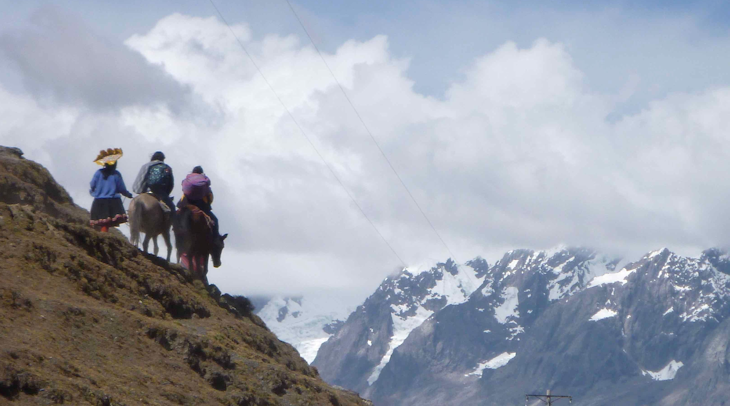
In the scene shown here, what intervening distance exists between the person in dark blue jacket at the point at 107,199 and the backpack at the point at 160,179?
0.77 m

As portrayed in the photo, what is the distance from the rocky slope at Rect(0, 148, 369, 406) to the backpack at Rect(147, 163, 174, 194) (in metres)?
2.95

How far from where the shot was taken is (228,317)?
88.3 feet

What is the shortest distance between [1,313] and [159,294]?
627 cm

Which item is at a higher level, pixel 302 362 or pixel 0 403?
pixel 302 362

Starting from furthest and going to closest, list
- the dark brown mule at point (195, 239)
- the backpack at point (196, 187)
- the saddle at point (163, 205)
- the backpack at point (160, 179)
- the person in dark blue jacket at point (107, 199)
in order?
1. the backpack at point (196, 187)
2. the dark brown mule at point (195, 239)
3. the backpack at point (160, 179)
4. the saddle at point (163, 205)
5. the person in dark blue jacket at point (107, 199)

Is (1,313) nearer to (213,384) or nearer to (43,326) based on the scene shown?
(43,326)

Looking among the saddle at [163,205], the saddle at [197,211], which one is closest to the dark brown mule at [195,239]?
the saddle at [197,211]

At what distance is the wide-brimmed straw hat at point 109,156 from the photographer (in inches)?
1115

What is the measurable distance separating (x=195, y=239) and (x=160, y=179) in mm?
2095

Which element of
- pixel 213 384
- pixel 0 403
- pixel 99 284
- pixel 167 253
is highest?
pixel 167 253

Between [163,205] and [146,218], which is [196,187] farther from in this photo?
[146,218]

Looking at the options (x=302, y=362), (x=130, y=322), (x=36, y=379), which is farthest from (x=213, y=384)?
(x=302, y=362)

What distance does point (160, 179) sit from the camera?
94.1 ft

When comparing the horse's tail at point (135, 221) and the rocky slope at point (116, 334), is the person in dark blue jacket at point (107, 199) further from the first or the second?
the rocky slope at point (116, 334)
